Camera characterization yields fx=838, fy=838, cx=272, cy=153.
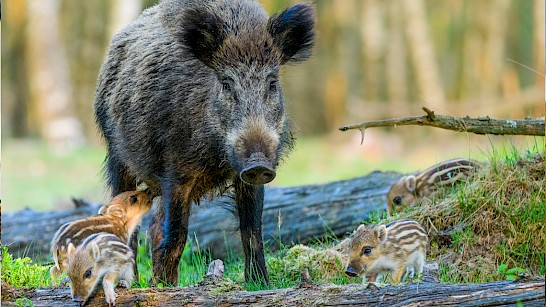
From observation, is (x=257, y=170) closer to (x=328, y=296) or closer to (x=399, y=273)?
(x=328, y=296)

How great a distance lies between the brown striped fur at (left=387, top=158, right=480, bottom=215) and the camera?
774 cm

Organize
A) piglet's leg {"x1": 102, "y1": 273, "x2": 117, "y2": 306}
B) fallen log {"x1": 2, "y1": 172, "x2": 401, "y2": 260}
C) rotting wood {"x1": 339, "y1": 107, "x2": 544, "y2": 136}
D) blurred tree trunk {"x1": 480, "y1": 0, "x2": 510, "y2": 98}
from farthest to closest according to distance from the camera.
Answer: blurred tree trunk {"x1": 480, "y1": 0, "x2": 510, "y2": 98} < fallen log {"x1": 2, "y1": 172, "x2": 401, "y2": 260} < rotting wood {"x1": 339, "y1": 107, "x2": 544, "y2": 136} < piglet's leg {"x1": 102, "y1": 273, "x2": 117, "y2": 306}

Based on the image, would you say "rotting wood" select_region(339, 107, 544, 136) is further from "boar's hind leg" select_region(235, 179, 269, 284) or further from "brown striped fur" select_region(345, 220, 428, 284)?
"boar's hind leg" select_region(235, 179, 269, 284)

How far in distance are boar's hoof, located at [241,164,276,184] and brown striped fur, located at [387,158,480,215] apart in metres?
2.63

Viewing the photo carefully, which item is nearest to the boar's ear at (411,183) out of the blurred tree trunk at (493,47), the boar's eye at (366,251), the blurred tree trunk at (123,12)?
the boar's eye at (366,251)

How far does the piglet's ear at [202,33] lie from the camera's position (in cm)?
645

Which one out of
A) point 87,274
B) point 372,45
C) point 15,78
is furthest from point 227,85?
point 15,78

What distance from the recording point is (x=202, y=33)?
21.1 feet

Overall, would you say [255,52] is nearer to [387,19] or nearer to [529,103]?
[529,103]

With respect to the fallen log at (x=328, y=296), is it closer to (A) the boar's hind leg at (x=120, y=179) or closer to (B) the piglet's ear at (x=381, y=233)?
(B) the piglet's ear at (x=381, y=233)

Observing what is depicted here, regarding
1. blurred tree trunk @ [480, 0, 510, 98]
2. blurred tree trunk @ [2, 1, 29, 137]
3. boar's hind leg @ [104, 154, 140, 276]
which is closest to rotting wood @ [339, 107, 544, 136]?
boar's hind leg @ [104, 154, 140, 276]

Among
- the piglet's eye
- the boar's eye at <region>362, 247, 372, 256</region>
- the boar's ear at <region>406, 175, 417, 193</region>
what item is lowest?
the boar's eye at <region>362, 247, 372, 256</region>

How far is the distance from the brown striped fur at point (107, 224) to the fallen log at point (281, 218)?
1591mm

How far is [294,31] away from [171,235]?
1.91 metres
